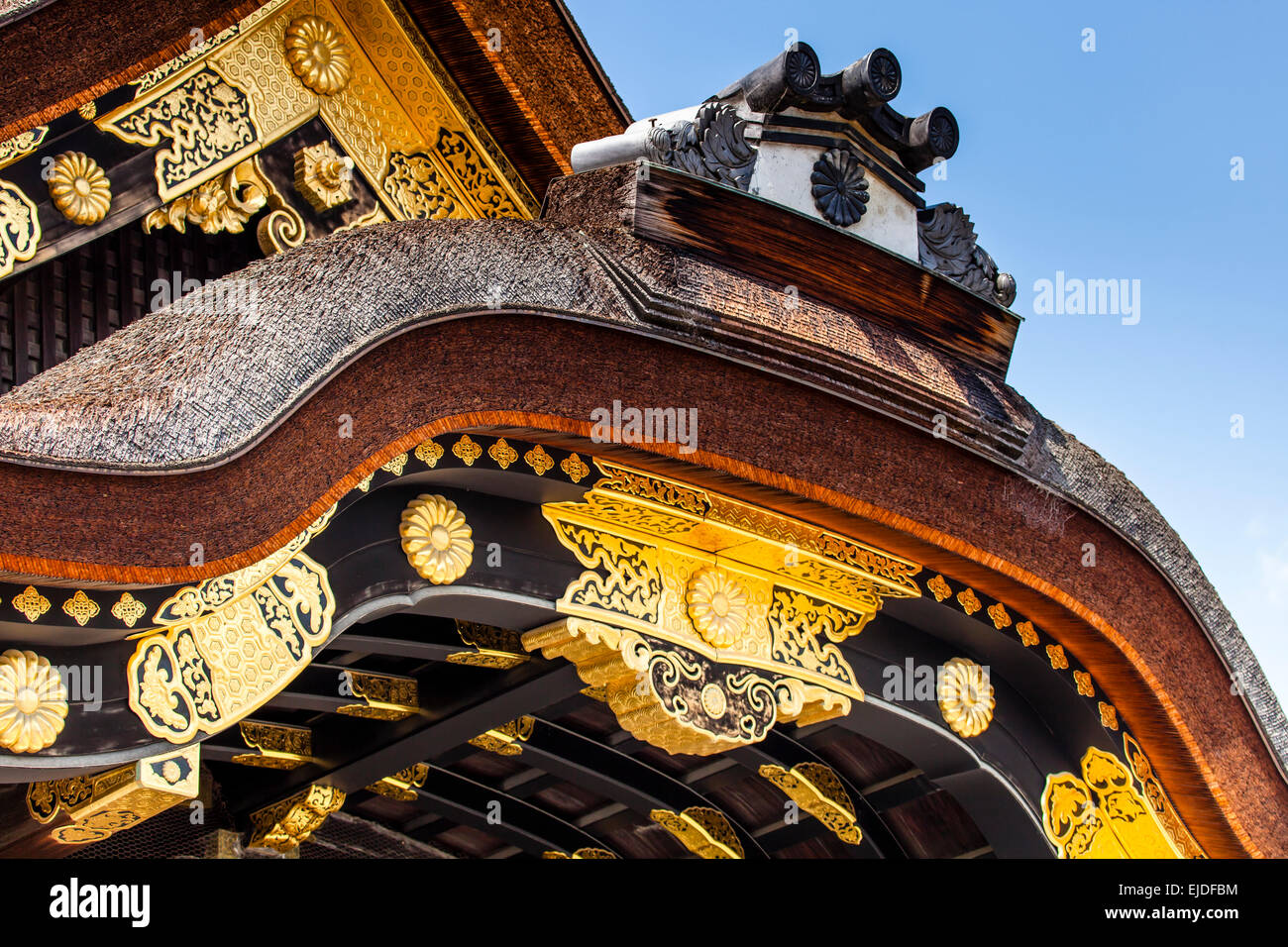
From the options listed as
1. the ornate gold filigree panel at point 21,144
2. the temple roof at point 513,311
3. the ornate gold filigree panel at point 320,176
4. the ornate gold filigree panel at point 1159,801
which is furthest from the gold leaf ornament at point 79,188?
the ornate gold filigree panel at point 1159,801

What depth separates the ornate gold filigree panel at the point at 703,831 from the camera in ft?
23.0

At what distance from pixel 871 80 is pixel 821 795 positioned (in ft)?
9.67

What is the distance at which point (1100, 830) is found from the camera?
254 inches

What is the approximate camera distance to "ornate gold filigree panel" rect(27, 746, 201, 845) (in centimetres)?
404

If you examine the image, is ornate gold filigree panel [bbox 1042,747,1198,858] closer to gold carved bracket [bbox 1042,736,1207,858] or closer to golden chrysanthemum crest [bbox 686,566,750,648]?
gold carved bracket [bbox 1042,736,1207,858]

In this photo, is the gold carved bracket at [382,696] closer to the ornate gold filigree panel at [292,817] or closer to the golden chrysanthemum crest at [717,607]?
the ornate gold filigree panel at [292,817]

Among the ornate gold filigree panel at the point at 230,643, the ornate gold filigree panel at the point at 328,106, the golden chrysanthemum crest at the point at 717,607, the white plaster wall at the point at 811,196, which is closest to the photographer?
the ornate gold filigree panel at the point at 230,643

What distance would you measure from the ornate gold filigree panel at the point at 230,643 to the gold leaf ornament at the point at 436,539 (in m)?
0.37

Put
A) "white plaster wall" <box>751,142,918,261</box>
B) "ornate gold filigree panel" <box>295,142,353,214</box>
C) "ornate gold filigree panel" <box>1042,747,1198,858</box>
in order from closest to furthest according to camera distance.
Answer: "white plaster wall" <box>751,142,918,261</box> < "ornate gold filigree panel" <box>295,142,353,214</box> < "ornate gold filigree panel" <box>1042,747,1198,858</box>

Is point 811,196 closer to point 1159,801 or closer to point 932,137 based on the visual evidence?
point 932,137

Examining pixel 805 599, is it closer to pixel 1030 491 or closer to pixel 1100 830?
pixel 1030 491

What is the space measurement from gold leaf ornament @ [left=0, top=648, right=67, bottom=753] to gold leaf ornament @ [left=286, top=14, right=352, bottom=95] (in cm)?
304

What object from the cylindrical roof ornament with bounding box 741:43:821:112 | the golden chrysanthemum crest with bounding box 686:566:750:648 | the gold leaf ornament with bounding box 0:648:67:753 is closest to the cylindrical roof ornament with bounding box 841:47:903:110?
the cylindrical roof ornament with bounding box 741:43:821:112

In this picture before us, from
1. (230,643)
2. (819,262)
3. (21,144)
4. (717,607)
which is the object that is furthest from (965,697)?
(21,144)
